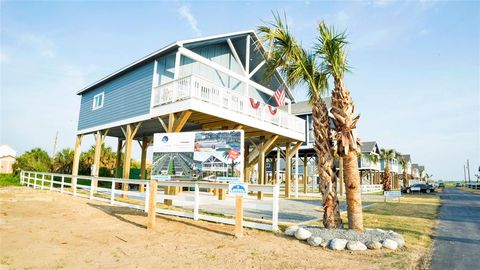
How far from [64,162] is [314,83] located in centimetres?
2762

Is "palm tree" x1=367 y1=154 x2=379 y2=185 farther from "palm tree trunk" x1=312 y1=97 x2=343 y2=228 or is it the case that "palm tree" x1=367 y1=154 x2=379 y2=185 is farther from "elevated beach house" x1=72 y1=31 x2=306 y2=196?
"palm tree trunk" x1=312 y1=97 x2=343 y2=228

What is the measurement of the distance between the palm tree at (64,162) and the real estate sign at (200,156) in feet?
74.1

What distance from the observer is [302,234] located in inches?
284

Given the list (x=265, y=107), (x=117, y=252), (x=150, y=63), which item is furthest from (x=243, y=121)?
(x=117, y=252)

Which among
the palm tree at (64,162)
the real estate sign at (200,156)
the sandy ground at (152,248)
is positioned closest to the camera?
the sandy ground at (152,248)

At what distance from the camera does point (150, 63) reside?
15398 millimetres

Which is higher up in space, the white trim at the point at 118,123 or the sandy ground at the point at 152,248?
the white trim at the point at 118,123

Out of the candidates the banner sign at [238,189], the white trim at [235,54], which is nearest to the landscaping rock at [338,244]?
the banner sign at [238,189]

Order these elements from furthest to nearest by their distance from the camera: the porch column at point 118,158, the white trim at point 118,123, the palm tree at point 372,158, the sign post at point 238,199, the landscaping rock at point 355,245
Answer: the palm tree at point 372,158 → the porch column at point 118,158 → the white trim at point 118,123 → the sign post at point 238,199 → the landscaping rock at point 355,245

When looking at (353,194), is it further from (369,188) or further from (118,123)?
(369,188)

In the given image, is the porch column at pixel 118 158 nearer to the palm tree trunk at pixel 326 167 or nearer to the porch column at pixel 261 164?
the porch column at pixel 261 164

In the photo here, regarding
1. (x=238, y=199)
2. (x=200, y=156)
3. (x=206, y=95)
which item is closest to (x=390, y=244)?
(x=238, y=199)

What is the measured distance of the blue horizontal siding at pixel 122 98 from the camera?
603 inches

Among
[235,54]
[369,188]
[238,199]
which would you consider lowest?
[369,188]
